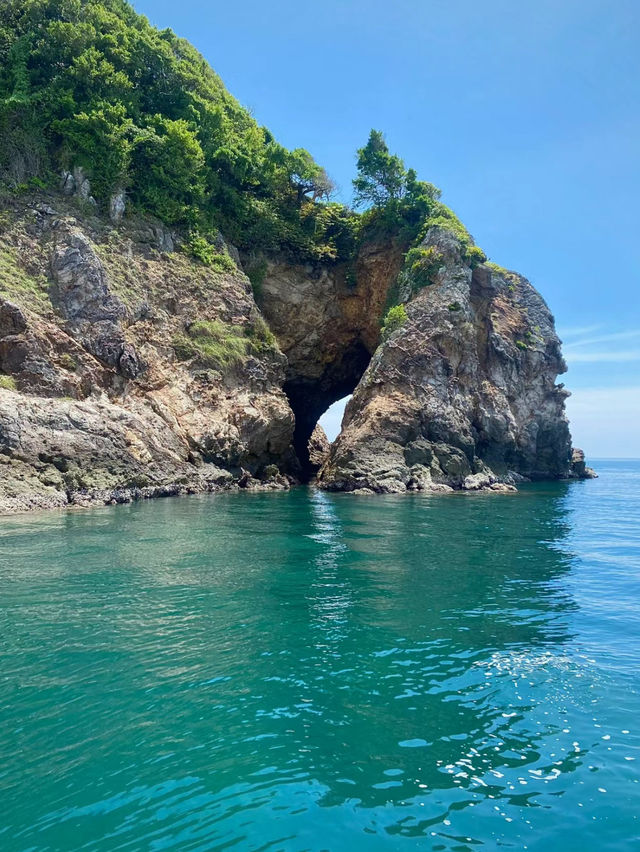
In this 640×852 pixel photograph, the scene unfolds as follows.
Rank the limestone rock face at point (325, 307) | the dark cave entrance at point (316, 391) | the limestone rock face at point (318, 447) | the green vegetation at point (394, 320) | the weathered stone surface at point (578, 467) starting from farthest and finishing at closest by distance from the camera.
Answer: the weathered stone surface at point (578, 467)
the limestone rock face at point (318, 447)
the dark cave entrance at point (316, 391)
the limestone rock face at point (325, 307)
the green vegetation at point (394, 320)

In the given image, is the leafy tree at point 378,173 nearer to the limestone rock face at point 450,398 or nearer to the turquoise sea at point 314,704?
the limestone rock face at point 450,398

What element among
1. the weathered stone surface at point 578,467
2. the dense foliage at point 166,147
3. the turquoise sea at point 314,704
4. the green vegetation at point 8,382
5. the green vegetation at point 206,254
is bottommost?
the turquoise sea at point 314,704

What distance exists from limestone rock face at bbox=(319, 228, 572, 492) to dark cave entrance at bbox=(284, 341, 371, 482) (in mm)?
10100

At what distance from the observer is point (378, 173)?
165 feet

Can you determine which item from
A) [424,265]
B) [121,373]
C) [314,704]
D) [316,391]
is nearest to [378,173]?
[424,265]

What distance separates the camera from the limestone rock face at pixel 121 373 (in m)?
26.0

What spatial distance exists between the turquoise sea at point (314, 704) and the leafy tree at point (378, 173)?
44250mm

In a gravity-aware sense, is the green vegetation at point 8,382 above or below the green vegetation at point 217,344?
below

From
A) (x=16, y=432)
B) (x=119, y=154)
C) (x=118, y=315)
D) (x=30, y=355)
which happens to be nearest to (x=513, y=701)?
(x=16, y=432)

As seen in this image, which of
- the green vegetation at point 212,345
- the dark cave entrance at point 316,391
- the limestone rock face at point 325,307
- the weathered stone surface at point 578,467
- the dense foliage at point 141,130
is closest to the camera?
the dense foliage at point 141,130

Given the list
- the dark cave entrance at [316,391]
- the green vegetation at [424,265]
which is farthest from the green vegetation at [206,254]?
the green vegetation at [424,265]

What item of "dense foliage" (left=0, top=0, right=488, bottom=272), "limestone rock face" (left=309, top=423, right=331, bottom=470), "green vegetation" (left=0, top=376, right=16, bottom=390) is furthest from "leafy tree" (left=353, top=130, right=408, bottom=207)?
"green vegetation" (left=0, top=376, right=16, bottom=390)

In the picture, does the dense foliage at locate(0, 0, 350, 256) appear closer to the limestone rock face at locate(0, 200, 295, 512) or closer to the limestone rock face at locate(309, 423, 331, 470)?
the limestone rock face at locate(0, 200, 295, 512)

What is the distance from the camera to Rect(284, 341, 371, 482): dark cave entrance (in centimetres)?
5397
